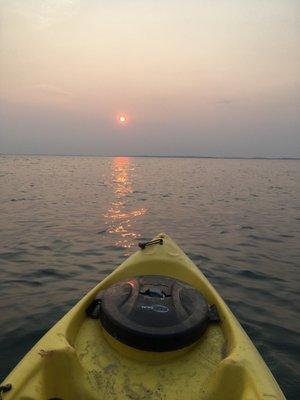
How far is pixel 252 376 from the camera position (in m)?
3.73

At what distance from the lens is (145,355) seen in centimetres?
429

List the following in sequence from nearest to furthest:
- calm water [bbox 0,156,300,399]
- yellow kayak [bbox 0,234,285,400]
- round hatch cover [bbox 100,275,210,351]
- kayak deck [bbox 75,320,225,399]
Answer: yellow kayak [bbox 0,234,285,400]
kayak deck [bbox 75,320,225,399]
round hatch cover [bbox 100,275,210,351]
calm water [bbox 0,156,300,399]

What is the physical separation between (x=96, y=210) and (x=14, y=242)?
7282 mm

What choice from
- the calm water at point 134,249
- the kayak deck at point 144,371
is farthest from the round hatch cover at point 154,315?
the calm water at point 134,249

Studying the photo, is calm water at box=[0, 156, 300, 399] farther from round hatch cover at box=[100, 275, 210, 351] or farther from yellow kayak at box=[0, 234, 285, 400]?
round hatch cover at box=[100, 275, 210, 351]

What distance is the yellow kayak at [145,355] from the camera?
3.77 meters

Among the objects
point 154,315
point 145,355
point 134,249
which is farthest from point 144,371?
point 134,249

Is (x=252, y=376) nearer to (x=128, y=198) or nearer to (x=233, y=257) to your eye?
(x=233, y=257)

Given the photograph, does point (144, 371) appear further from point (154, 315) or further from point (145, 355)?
point (154, 315)

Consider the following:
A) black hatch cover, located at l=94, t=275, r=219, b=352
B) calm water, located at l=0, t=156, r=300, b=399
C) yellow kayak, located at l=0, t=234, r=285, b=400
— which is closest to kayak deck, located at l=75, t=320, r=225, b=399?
yellow kayak, located at l=0, t=234, r=285, b=400

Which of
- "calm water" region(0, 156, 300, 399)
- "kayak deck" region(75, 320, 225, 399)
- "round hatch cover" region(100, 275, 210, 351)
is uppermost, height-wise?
"round hatch cover" region(100, 275, 210, 351)

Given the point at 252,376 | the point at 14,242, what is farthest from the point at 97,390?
the point at 14,242

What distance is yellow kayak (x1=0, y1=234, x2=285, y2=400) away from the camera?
12.4 ft

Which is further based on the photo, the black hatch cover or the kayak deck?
the black hatch cover
